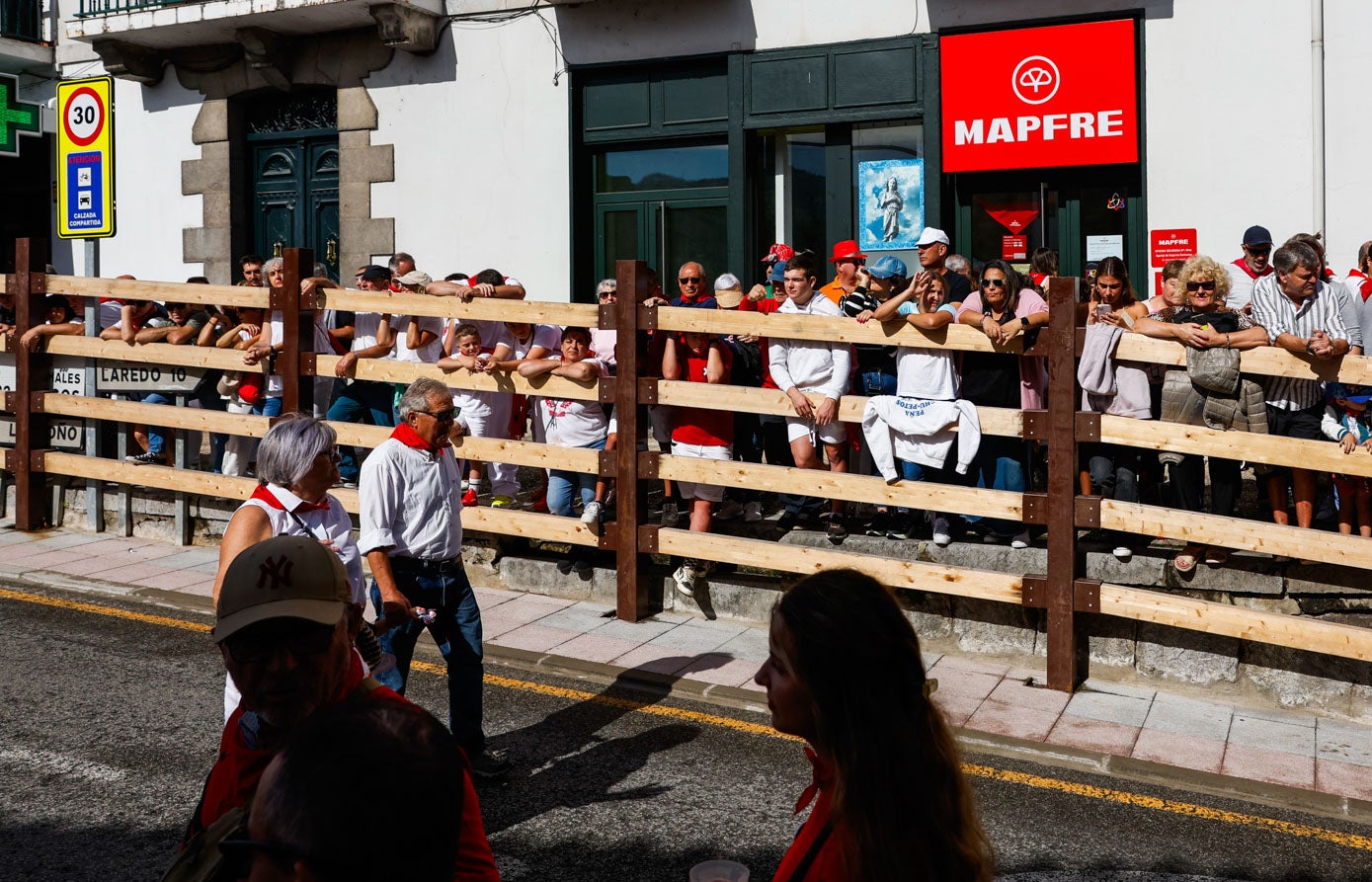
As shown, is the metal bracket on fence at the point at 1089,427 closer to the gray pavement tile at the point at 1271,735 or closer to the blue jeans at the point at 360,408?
the gray pavement tile at the point at 1271,735

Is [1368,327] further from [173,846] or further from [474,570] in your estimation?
[173,846]

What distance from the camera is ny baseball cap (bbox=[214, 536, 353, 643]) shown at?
2809mm

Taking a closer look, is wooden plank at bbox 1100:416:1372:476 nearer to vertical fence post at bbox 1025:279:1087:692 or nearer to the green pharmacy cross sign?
vertical fence post at bbox 1025:279:1087:692

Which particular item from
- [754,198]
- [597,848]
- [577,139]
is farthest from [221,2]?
[597,848]

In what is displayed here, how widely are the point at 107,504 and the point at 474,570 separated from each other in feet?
12.7

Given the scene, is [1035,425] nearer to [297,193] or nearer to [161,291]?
[161,291]

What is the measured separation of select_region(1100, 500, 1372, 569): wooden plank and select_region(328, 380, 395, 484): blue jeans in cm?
576

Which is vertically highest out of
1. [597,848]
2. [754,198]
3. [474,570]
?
[754,198]

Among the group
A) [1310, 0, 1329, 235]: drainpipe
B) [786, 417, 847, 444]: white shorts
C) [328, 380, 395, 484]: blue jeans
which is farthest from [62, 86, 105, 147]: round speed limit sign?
[1310, 0, 1329, 235]: drainpipe

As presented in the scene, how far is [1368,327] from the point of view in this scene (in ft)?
27.8

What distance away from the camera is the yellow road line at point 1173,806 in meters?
5.49

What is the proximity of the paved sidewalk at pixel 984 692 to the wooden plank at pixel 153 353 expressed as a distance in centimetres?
164

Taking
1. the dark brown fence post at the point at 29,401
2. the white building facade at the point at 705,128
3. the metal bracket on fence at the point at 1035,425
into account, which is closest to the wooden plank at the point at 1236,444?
the metal bracket on fence at the point at 1035,425

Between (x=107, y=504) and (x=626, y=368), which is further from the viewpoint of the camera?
(x=107, y=504)
